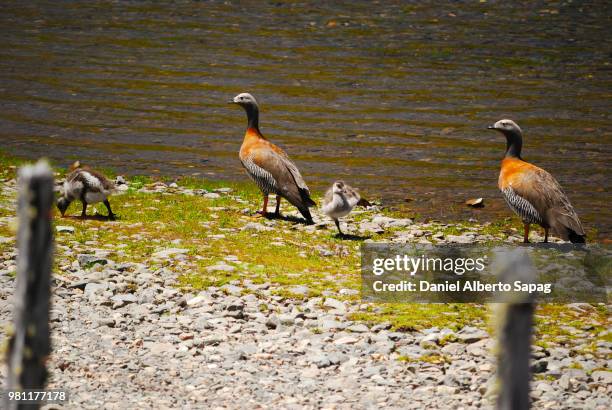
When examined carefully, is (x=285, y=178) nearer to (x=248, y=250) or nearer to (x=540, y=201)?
(x=248, y=250)

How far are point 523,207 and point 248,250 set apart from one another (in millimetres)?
4986

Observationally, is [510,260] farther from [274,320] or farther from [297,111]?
[297,111]

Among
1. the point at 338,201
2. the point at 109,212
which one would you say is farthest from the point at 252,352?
the point at 109,212

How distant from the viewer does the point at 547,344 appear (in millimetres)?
10609

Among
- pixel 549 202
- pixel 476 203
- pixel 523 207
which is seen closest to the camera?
pixel 549 202

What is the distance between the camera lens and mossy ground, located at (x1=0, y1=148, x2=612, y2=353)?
11555 mm

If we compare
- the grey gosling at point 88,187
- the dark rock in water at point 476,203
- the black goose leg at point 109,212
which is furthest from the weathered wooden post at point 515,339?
the dark rock in water at point 476,203

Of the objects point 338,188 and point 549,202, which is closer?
point 549,202

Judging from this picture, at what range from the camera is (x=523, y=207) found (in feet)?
50.3

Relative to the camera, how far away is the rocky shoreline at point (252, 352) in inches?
364

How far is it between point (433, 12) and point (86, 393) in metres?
31.8

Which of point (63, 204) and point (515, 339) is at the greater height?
point (515, 339)

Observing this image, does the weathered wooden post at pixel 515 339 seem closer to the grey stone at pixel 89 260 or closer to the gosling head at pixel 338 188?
the grey stone at pixel 89 260

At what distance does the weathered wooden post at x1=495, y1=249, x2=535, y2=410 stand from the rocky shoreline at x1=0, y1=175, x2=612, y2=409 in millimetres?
5367
